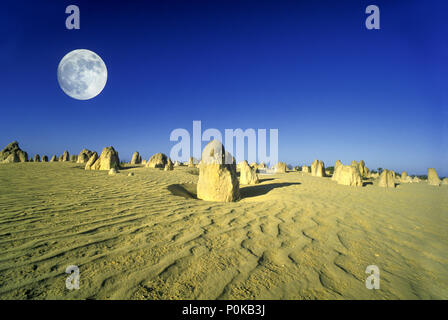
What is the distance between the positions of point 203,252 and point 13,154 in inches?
885

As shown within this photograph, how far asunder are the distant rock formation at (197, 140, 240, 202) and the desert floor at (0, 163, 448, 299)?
1310 millimetres

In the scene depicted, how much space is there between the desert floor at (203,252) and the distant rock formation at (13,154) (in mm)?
18113

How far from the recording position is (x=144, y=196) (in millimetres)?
4168

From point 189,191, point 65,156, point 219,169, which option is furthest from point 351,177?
point 65,156

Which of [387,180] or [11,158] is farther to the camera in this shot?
[11,158]

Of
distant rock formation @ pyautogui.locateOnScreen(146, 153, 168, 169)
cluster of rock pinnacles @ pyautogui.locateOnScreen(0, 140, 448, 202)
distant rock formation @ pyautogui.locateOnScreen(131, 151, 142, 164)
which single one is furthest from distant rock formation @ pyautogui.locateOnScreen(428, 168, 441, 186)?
distant rock formation @ pyautogui.locateOnScreen(131, 151, 142, 164)

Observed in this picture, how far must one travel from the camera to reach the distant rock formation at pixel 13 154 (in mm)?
15295

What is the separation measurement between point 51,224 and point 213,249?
6.95ft

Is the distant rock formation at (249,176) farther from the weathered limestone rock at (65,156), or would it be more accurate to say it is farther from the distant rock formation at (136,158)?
the weathered limestone rock at (65,156)

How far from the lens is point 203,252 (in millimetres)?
1963

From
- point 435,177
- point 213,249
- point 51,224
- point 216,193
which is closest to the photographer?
point 213,249

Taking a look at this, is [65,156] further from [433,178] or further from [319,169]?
[433,178]
